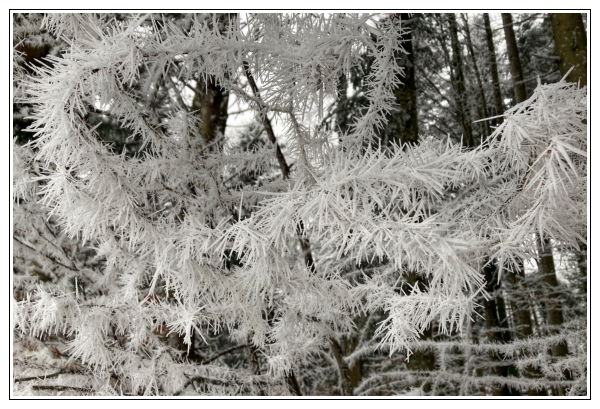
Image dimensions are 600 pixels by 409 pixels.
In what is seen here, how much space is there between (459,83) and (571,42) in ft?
3.30

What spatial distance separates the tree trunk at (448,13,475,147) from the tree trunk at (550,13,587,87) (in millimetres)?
768

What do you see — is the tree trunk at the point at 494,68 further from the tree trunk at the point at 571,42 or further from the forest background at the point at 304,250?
the tree trunk at the point at 571,42

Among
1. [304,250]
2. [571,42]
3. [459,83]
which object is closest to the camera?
[304,250]

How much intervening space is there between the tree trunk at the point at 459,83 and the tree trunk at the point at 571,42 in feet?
2.52

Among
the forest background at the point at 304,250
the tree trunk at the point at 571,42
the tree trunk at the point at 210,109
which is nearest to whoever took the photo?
the forest background at the point at 304,250

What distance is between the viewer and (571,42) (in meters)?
1.21

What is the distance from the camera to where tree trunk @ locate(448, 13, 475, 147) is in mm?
2057

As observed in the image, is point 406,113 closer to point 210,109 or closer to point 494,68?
point 210,109

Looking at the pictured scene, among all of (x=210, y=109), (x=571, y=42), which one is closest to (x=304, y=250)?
(x=210, y=109)

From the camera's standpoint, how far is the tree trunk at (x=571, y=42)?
1.19 meters

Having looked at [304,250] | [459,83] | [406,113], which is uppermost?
[459,83]

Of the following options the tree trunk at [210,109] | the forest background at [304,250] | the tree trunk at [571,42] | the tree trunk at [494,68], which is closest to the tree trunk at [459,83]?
the forest background at [304,250]
